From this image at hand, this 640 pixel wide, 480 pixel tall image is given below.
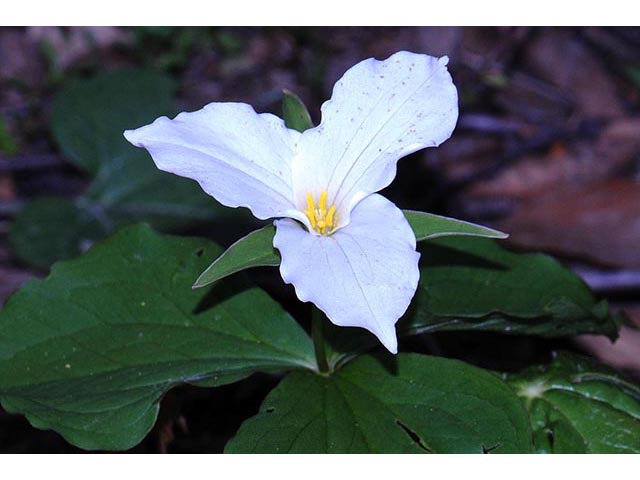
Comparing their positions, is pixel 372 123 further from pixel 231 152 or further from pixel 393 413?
pixel 393 413

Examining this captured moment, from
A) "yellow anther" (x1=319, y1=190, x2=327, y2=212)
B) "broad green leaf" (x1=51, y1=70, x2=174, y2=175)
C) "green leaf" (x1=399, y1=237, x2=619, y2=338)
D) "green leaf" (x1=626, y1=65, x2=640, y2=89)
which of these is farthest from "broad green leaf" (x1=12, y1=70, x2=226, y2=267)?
"green leaf" (x1=626, y1=65, x2=640, y2=89)

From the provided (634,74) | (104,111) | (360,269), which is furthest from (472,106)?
(360,269)

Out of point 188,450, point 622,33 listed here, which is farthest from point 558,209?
point 188,450

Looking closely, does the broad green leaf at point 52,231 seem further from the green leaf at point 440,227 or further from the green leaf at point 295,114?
the green leaf at point 440,227

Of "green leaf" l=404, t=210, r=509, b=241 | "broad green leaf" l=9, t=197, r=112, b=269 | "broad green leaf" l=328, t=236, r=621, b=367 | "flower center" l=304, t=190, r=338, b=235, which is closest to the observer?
"green leaf" l=404, t=210, r=509, b=241

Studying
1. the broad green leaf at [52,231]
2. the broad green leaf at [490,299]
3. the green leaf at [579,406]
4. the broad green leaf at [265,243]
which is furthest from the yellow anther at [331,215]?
the broad green leaf at [52,231]

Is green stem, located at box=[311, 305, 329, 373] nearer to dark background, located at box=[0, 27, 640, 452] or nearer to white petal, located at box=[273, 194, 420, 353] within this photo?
white petal, located at box=[273, 194, 420, 353]
